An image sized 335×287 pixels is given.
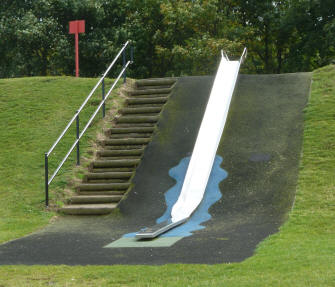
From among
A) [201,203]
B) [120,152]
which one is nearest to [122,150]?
[120,152]

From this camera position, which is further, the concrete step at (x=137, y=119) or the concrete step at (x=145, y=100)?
the concrete step at (x=145, y=100)

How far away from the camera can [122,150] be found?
41.9ft

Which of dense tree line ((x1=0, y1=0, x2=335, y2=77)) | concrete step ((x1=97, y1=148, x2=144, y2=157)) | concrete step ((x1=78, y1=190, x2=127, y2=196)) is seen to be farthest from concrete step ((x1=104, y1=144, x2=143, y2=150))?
dense tree line ((x1=0, y1=0, x2=335, y2=77))

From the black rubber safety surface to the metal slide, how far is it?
0.25 metres

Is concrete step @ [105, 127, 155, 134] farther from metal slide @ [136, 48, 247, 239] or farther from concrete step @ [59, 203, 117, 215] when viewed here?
concrete step @ [59, 203, 117, 215]

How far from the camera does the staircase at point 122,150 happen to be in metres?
11.0

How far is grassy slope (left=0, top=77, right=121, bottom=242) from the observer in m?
Answer: 10.5

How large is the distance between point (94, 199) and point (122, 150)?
200cm

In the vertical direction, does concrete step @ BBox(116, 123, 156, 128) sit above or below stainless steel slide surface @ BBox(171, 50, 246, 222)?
below

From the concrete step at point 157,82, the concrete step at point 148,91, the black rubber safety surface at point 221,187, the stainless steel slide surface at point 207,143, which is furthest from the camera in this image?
the concrete step at point 157,82

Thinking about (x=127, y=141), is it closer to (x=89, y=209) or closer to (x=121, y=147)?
(x=121, y=147)

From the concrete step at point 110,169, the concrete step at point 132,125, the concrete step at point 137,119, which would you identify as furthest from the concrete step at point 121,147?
the concrete step at point 137,119

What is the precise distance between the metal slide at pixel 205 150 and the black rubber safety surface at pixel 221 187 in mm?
249

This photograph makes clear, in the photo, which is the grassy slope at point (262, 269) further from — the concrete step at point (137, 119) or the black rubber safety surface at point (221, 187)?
the concrete step at point (137, 119)
